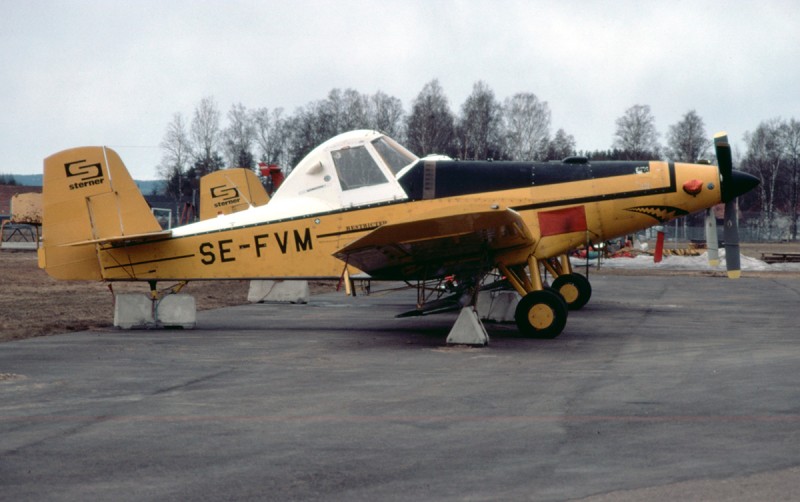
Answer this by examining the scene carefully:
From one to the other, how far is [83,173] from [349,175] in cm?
441

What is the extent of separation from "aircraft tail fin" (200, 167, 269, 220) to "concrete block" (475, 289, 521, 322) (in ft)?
29.0

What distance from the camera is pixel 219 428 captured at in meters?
6.73

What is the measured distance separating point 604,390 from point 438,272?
547 centimetres

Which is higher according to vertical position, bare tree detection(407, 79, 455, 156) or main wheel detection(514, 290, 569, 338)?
bare tree detection(407, 79, 455, 156)

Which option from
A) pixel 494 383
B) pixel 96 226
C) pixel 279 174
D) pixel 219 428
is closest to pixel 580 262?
pixel 279 174

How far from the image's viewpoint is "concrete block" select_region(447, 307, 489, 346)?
473 inches

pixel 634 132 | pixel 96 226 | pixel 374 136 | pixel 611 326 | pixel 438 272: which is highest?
pixel 634 132

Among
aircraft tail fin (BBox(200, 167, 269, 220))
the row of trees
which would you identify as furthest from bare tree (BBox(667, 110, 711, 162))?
aircraft tail fin (BBox(200, 167, 269, 220))

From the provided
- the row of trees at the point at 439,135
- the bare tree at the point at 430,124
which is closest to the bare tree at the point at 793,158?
the row of trees at the point at 439,135

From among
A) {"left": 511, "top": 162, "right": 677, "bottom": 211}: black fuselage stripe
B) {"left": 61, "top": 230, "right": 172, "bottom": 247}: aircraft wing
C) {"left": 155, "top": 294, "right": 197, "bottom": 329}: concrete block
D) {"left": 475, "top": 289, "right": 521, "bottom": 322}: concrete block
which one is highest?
{"left": 511, "top": 162, "right": 677, "bottom": 211}: black fuselage stripe

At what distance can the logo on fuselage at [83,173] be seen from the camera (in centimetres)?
1453

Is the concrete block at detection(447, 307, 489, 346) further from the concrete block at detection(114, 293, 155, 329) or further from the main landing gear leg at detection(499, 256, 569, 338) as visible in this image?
the concrete block at detection(114, 293, 155, 329)

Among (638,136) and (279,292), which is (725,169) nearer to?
(279,292)

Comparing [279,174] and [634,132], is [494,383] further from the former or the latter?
[634,132]
